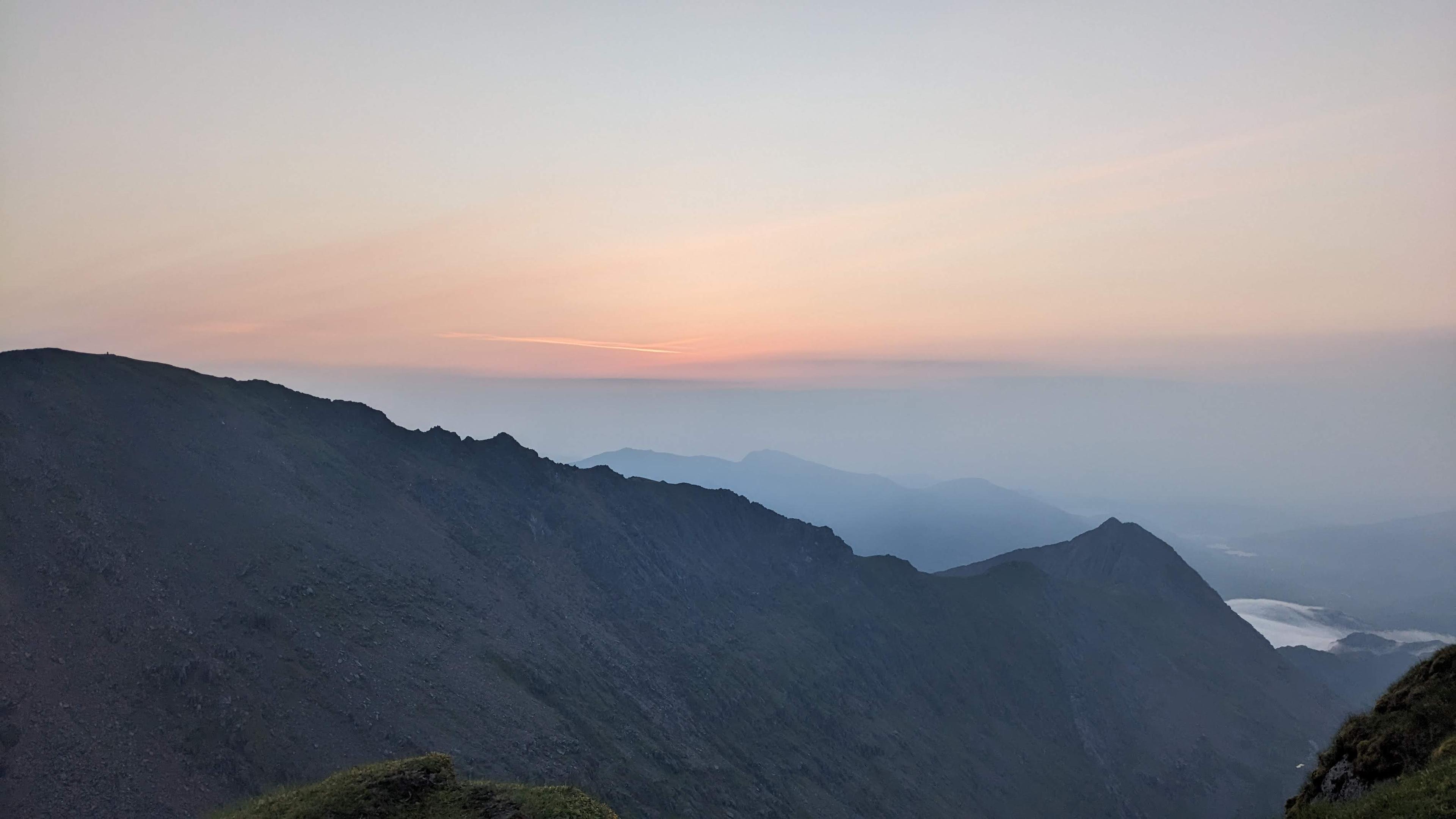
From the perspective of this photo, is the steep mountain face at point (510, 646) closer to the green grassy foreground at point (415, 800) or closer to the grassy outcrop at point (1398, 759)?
the green grassy foreground at point (415, 800)

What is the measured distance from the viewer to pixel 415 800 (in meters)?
28.1

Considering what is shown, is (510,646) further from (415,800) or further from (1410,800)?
(1410,800)

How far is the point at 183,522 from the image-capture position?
2817 inches

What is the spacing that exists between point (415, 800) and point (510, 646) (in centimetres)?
6420

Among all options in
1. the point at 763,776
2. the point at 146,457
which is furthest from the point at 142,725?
the point at 763,776

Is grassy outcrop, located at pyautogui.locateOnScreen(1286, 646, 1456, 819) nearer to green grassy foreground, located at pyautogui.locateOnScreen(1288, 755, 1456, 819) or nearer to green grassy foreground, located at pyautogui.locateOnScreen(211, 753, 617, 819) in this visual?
green grassy foreground, located at pyautogui.locateOnScreen(1288, 755, 1456, 819)

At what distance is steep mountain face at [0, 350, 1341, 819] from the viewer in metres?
56.8

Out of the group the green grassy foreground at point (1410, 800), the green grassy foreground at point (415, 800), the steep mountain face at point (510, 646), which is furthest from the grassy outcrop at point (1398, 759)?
the steep mountain face at point (510, 646)

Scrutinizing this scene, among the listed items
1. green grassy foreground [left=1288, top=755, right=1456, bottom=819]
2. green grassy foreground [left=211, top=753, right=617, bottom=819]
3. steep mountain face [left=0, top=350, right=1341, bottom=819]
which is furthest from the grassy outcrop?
steep mountain face [left=0, top=350, right=1341, bottom=819]

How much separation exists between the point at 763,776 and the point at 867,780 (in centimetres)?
2233

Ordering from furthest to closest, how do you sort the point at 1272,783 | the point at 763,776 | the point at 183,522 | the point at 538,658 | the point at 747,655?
the point at 1272,783
the point at 747,655
the point at 763,776
the point at 538,658
the point at 183,522

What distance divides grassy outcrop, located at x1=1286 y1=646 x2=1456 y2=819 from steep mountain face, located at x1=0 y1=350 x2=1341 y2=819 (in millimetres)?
64598

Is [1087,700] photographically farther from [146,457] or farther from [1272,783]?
[146,457]

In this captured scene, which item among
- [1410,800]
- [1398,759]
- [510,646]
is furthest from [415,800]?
[510,646]
